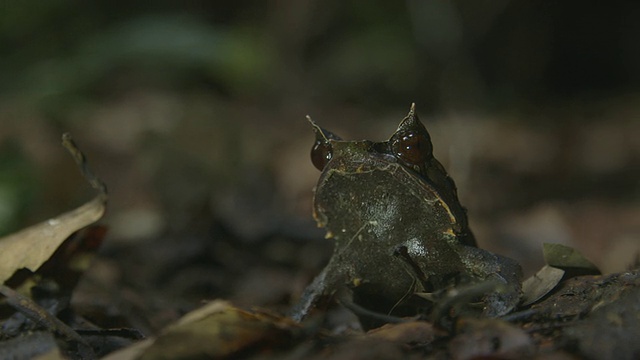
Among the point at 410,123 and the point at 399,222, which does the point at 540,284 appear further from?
the point at 410,123

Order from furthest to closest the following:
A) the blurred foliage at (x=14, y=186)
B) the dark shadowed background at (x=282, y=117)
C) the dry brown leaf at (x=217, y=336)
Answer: the dark shadowed background at (x=282, y=117) → the blurred foliage at (x=14, y=186) → the dry brown leaf at (x=217, y=336)

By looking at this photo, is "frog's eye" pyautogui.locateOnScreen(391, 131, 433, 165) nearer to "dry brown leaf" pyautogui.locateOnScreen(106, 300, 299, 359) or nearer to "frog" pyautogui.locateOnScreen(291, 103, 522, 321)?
"frog" pyautogui.locateOnScreen(291, 103, 522, 321)

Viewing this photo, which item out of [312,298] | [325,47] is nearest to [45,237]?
[312,298]

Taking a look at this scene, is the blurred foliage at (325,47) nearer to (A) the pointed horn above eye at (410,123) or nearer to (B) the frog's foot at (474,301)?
(A) the pointed horn above eye at (410,123)

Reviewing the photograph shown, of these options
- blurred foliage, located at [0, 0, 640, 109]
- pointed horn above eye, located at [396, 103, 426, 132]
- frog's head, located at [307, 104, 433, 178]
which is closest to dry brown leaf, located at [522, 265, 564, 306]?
frog's head, located at [307, 104, 433, 178]

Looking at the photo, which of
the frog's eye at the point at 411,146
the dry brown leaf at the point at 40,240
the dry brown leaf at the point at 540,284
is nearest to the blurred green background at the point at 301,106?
the dry brown leaf at the point at 40,240
